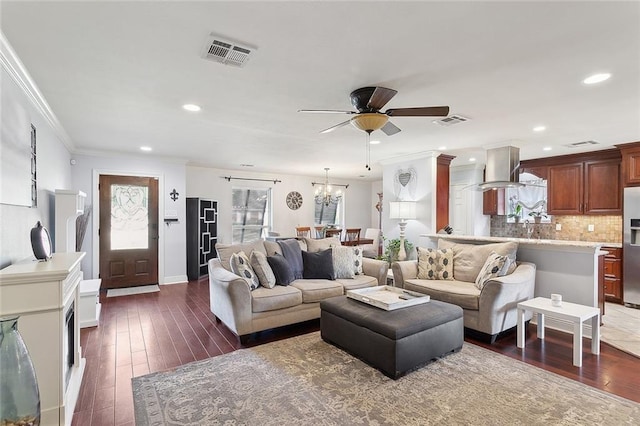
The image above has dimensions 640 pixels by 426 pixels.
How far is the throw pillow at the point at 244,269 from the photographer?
3.52 m

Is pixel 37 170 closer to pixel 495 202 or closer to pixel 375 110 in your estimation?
pixel 375 110

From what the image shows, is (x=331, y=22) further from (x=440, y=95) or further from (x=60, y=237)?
(x=60, y=237)

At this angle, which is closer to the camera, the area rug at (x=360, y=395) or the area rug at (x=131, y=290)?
the area rug at (x=360, y=395)

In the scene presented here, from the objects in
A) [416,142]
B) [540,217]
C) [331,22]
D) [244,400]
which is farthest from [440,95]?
[540,217]

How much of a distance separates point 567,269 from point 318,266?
2956 millimetres

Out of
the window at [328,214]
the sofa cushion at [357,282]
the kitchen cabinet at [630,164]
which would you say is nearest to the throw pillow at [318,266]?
the sofa cushion at [357,282]

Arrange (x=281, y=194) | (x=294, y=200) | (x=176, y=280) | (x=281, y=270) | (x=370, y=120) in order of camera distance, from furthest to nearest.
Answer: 1. (x=294, y=200)
2. (x=281, y=194)
3. (x=176, y=280)
4. (x=281, y=270)
5. (x=370, y=120)

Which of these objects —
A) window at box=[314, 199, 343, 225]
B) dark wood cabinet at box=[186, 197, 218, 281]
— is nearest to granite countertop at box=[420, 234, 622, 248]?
window at box=[314, 199, 343, 225]

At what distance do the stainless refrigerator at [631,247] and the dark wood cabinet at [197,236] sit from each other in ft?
23.0

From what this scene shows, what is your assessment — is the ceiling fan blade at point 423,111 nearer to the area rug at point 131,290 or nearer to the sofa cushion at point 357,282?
the sofa cushion at point 357,282

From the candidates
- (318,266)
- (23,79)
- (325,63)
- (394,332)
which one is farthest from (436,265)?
(23,79)

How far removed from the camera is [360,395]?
2318mm

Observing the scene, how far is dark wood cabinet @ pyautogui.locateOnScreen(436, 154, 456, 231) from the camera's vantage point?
18.0 feet

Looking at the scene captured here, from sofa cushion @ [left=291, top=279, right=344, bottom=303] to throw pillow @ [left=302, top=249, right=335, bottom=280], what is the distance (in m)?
0.13
